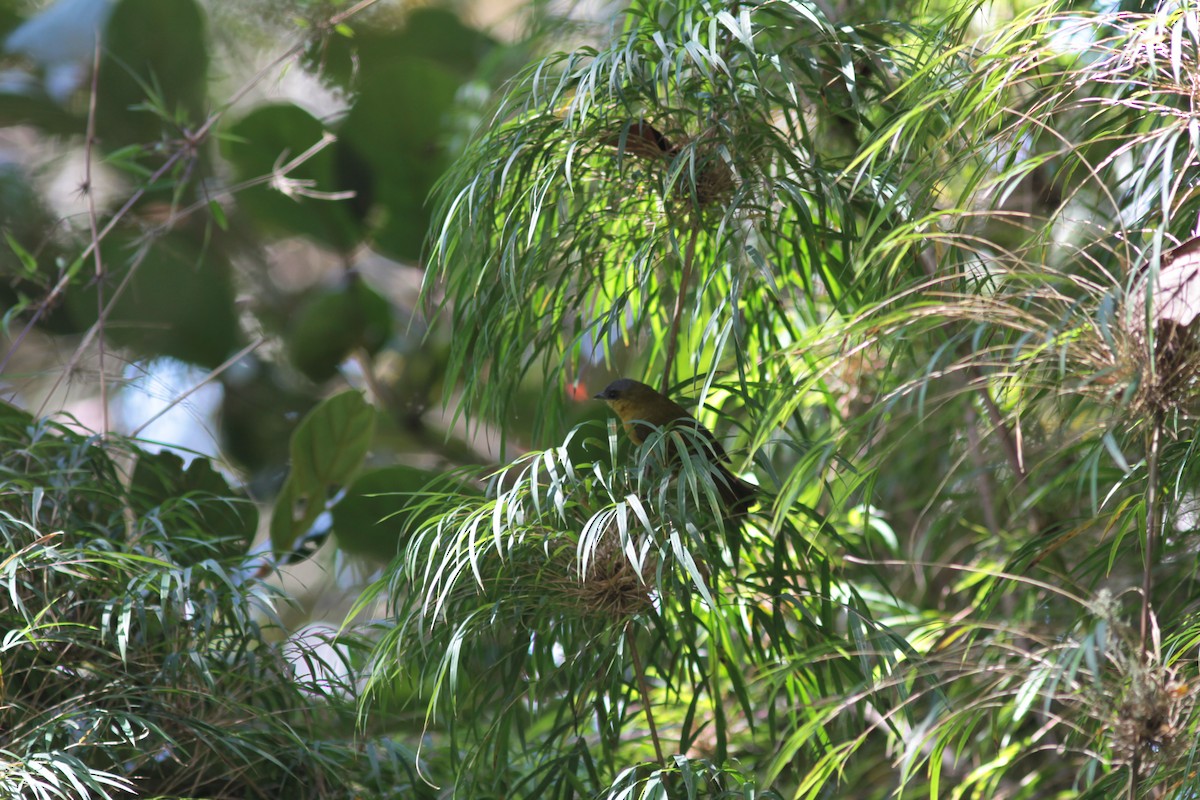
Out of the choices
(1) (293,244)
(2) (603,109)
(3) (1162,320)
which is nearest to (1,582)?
(2) (603,109)

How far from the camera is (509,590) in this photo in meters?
1.61

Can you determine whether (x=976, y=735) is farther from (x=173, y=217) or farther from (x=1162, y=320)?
(x=173, y=217)

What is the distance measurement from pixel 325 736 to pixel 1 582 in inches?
25.9

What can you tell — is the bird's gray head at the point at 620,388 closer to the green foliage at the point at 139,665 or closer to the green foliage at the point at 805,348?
the green foliage at the point at 805,348

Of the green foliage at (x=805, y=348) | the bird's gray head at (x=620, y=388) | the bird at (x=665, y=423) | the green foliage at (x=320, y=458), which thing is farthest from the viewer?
the green foliage at (x=320, y=458)

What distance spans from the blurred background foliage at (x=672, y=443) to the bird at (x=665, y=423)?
0.05m

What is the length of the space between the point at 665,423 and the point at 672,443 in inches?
2.3

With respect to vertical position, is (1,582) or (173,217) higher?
(173,217)

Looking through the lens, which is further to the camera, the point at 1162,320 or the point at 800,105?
the point at 800,105

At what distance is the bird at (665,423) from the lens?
5.28 ft

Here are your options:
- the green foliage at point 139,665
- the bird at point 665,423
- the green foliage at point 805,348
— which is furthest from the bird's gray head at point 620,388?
the green foliage at point 139,665

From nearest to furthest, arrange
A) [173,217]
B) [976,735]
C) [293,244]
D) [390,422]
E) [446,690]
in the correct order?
[446,690] < [173,217] < [976,735] < [390,422] < [293,244]

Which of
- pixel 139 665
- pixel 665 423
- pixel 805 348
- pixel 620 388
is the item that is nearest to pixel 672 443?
pixel 665 423

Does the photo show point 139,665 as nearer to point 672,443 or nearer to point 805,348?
point 672,443
